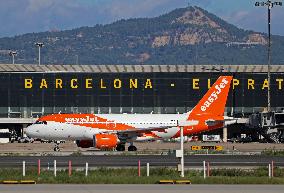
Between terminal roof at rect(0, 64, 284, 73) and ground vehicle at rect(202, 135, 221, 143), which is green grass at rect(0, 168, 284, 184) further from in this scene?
terminal roof at rect(0, 64, 284, 73)

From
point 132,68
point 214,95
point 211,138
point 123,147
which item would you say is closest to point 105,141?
point 123,147

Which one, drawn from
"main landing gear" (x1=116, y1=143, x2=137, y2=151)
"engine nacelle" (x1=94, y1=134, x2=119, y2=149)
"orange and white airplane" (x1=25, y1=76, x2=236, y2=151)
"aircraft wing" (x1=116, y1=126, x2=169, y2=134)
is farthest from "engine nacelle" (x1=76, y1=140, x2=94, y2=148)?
"aircraft wing" (x1=116, y1=126, x2=169, y2=134)

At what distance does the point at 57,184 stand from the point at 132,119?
4802 cm

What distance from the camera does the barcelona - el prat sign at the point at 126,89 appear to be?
138 m

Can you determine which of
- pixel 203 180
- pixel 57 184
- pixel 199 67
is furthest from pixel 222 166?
pixel 199 67

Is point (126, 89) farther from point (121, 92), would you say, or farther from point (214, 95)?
point (214, 95)

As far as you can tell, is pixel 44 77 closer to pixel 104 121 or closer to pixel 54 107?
pixel 54 107

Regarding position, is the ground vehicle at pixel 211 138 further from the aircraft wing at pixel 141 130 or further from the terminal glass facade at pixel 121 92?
the aircraft wing at pixel 141 130

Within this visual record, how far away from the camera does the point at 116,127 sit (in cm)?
9225

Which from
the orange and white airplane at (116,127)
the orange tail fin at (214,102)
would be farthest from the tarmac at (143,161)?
the orange tail fin at (214,102)

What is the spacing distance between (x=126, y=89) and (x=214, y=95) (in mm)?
41551

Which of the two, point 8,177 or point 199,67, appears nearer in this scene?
point 8,177

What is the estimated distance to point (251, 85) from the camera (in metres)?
139
